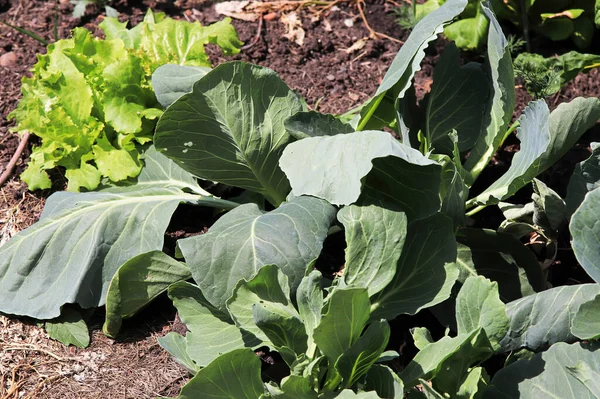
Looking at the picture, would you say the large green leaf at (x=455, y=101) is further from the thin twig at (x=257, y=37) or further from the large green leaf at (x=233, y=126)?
the thin twig at (x=257, y=37)

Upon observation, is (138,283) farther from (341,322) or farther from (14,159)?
(14,159)

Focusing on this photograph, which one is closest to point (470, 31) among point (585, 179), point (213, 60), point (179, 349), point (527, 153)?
point (527, 153)

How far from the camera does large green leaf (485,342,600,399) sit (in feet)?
8.27

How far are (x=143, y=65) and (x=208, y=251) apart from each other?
54.6 inches

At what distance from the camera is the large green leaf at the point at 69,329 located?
311cm

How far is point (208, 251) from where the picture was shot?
2.72 meters

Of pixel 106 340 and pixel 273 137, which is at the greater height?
pixel 273 137

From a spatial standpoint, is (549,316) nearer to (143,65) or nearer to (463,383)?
(463,383)

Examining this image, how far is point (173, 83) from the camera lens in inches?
125

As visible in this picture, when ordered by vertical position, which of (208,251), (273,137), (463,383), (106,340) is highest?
(273,137)

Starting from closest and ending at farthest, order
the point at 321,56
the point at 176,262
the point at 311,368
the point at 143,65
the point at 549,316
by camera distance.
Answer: the point at 311,368
the point at 549,316
the point at 176,262
the point at 143,65
the point at 321,56

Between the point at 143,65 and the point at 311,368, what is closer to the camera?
the point at 311,368

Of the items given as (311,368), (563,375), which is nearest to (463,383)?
(563,375)

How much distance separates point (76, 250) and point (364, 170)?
146 centimetres
